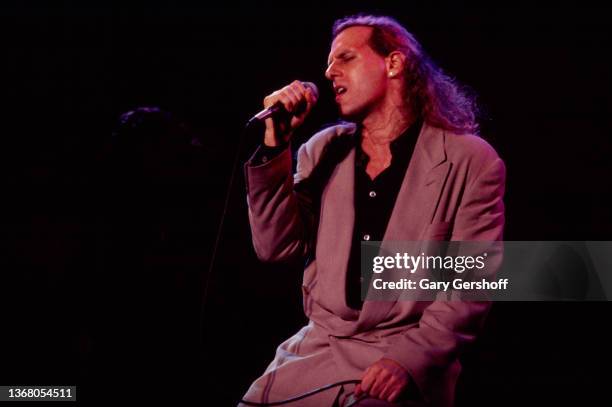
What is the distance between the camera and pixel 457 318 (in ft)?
5.72

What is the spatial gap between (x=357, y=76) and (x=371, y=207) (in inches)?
17.1

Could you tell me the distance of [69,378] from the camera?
2947 millimetres

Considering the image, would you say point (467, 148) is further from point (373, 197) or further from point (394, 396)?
point (394, 396)

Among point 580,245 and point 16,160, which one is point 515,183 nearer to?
point 580,245

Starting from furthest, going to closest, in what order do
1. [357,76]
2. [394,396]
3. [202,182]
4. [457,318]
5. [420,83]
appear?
[202,182] → [420,83] → [357,76] → [457,318] → [394,396]

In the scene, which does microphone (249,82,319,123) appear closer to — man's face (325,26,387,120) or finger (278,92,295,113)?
finger (278,92,295,113)

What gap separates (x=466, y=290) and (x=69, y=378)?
2.07m

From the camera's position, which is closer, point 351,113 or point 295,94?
point 295,94

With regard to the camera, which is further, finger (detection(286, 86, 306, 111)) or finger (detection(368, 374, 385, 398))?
finger (detection(286, 86, 306, 111))

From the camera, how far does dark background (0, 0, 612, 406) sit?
2.62 m

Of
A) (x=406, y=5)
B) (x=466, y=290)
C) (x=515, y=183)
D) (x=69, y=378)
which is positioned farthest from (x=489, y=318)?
(x=69, y=378)

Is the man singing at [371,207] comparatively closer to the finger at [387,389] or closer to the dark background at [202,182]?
the finger at [387,389]
